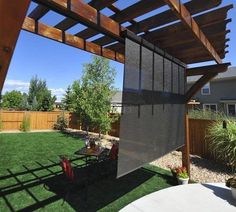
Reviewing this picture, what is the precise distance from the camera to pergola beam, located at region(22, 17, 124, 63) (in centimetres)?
306

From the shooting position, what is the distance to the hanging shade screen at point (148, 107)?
289 cm

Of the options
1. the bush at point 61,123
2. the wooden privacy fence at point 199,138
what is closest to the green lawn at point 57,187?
the wooden privacy fence at point 199,138

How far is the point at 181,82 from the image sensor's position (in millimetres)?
5203

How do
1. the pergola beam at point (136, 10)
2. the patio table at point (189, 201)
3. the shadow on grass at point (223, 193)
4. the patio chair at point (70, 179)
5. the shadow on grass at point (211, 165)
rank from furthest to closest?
1. the shadow on grass at point (211, 165)
2. the patio chair at point (70, 179)
3. the shadow on grass at point (223, 193)
4. the pergola beam at point (136, 10)
5. the patio table at point (189, 201)

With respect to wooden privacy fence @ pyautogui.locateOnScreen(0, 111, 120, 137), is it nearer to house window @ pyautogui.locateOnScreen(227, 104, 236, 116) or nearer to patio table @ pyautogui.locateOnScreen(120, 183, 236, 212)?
patio table @ pyautogui.locateOnScreen(120, 183, 236, 212)

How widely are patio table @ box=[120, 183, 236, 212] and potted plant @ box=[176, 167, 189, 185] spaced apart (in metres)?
1.92

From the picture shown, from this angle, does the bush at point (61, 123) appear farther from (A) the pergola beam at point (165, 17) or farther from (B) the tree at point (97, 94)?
(A) the pergola beam at point (165, 17)

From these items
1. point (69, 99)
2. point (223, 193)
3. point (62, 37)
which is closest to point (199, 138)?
point (223, 193)

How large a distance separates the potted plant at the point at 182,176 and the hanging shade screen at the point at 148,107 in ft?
2.03

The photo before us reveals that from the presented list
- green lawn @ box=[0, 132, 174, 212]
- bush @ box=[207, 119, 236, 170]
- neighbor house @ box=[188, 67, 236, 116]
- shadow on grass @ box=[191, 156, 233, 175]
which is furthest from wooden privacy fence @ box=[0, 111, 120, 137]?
neighbor house @ box=[188, 67, 236, 116]

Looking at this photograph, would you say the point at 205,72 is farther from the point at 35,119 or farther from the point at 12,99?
the point at 12,99

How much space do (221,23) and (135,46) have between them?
1.28 meters

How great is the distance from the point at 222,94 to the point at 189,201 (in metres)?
18.5

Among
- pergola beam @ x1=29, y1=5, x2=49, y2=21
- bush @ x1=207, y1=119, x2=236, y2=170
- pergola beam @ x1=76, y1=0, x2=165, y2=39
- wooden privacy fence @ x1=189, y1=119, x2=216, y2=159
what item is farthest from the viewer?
wooden privacy fence @ x1=189, y1=119, x2=216, y2=159
